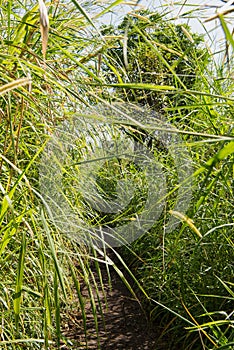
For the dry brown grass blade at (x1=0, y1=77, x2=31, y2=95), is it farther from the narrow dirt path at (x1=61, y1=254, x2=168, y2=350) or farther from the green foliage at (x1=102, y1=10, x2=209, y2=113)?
the narrow dirt path at (x1=61, y1=254, x2=168, y2=350)

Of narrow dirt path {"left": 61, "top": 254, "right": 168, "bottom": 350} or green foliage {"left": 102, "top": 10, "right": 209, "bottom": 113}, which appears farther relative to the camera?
narrow dirt path {"left": 61, "top": 254, "right": 168, "bottom": 350}

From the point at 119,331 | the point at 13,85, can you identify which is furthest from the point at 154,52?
the point at 119,331

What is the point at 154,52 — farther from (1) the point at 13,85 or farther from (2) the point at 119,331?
(2) the point at 119,331

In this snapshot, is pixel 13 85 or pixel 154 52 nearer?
pixel 13 85

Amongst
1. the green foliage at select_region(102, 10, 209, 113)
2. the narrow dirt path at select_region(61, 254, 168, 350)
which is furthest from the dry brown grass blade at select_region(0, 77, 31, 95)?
the narrow dirt path at select_region(61, 254, 168, 350)

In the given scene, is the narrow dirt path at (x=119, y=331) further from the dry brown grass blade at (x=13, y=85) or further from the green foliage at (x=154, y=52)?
the dry brown grass blade at (x=13, y=85)

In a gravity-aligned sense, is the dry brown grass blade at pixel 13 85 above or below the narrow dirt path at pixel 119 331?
above

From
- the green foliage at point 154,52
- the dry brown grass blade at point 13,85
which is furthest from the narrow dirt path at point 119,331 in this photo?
the dry brown grass blade at point 13,85

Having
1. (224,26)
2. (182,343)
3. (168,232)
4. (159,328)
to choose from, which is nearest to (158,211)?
(168,232)

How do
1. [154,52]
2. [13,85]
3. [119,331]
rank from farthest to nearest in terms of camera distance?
[119,331] < [154,52] < [13,85]

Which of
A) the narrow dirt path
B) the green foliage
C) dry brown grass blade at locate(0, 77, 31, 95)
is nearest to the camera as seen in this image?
dry brown grass blade at locate(0, 77, 31, 95)

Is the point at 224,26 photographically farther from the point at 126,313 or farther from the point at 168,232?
the point at 126,313

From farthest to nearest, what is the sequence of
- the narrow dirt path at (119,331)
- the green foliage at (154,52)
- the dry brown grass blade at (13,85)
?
the narrow dirt path at (119,331) → the green foliage at (154,52) → the dry brown grass blade at (13,85)

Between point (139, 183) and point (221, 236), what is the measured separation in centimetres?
205
